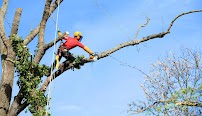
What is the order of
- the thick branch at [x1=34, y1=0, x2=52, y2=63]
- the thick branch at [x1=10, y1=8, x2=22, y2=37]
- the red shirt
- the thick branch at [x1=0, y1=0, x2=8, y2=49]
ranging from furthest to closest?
the thick branch at [x1=0, y1=0, x2=8, y2=49], the thick branch at [x1=10, y1=8, x2=22, y2=37], the thick branch at [x1=34, y1=0, x2=52, y2=63], the red shirt

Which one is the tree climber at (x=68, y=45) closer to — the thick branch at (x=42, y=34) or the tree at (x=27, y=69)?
the tree at (x=27, y=69)

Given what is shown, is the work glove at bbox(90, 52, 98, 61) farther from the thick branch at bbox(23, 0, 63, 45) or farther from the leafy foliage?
the thick branch at bbox(23, 0, 63, 45)

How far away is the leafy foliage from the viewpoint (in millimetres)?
9531

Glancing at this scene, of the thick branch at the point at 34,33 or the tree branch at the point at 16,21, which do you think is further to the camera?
the tree branch at the point at 16,21

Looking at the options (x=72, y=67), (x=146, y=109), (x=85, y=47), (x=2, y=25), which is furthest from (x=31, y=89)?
(x=146, y=109)

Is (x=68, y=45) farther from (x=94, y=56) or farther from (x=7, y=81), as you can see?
(x=7, y=81)

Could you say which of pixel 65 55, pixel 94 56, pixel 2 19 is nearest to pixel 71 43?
pixel 65 55

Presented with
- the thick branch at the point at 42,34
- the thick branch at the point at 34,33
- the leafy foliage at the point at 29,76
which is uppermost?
the thick branch at the point at 34,33

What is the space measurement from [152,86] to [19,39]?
7.95 meters

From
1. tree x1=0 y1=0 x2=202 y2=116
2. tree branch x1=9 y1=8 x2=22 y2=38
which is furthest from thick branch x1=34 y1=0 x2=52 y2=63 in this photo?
tree branch x1=9 y1=8 x2=22 y2=38

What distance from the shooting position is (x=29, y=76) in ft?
32.3

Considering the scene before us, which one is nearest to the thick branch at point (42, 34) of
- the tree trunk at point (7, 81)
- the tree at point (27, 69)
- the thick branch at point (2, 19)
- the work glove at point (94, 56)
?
the tree at point (27, 69)

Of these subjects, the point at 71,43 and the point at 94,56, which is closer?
the point at 71,43

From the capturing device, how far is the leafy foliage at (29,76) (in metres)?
9.53
